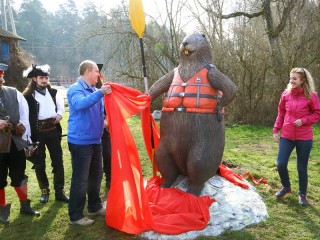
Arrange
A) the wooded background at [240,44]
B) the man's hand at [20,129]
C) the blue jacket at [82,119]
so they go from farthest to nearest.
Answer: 1. the wooded background at [240,44]
2. the man's hand at [20,129]
3. the blue jacket at [82,119]

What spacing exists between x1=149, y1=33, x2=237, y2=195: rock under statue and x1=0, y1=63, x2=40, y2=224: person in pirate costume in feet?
5.12

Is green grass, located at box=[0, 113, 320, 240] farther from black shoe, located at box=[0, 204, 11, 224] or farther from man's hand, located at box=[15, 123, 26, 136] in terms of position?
man's hand, located at box=[15, 123, 26, 136]

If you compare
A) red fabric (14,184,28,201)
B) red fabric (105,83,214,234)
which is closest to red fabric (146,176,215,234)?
red fabric (105,83,214,234)

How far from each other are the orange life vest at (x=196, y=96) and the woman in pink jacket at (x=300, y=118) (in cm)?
93

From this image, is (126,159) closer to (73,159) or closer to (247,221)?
(73,159)

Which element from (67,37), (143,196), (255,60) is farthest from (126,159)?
(67,37)

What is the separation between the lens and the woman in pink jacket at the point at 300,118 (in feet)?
12.1

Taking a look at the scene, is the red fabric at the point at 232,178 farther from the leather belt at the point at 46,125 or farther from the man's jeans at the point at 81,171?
the leather belt at the point at 46,125

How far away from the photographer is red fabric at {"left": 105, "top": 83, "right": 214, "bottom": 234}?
10.3ft

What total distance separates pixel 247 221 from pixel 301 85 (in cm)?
169

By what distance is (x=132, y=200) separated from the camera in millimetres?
3182

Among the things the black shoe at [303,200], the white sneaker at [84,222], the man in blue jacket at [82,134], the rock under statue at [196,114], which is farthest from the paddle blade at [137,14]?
the black shoe at [303,200]

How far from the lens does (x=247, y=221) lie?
10.9 ft

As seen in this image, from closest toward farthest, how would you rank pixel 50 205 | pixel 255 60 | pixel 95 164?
pixel 95 164
pixel 50 205
pixel 255 60
